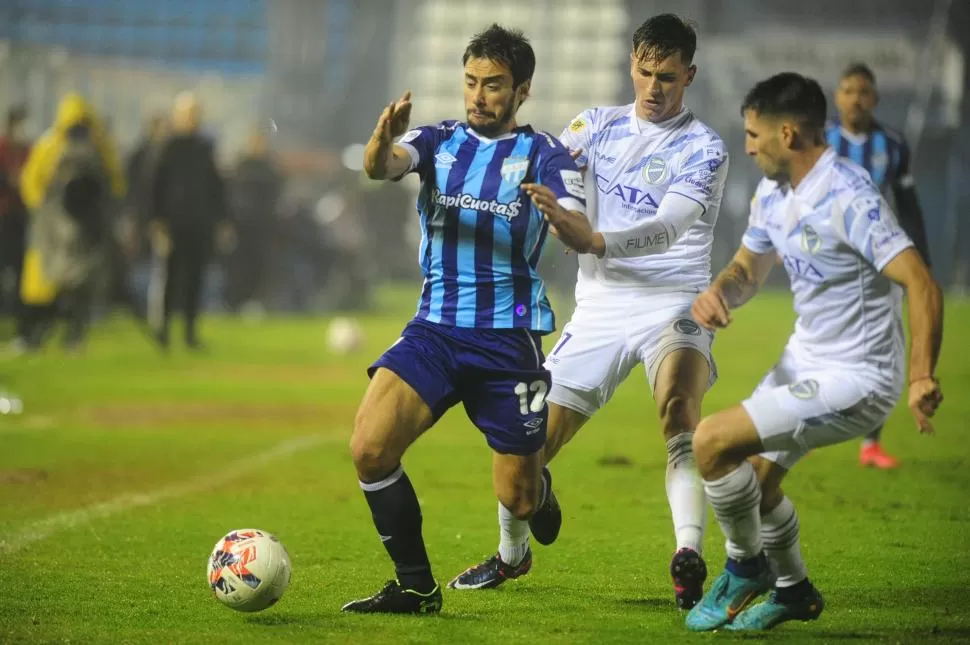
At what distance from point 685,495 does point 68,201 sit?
1167 cm

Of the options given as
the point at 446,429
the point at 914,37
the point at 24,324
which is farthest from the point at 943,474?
the point at 914,37

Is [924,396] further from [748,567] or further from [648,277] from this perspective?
[648,277]

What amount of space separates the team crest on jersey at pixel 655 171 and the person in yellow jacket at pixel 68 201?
35.9 feet

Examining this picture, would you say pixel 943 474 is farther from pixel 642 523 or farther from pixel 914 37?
pixel 914 37

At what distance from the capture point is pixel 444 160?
5.48 meters

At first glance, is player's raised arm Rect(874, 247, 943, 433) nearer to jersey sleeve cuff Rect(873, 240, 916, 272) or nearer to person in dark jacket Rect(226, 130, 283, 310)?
jersey sleeve cuff Rect(873, 240, 916, 272)

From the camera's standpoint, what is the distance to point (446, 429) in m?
12.1

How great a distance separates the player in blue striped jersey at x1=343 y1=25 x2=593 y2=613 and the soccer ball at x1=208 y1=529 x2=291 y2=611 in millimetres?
281

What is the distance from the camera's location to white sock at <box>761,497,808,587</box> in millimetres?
5117

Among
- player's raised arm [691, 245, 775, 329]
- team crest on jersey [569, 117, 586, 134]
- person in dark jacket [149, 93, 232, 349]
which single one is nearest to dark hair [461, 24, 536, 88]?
team crest on jersey [569, 117, 586, 134]

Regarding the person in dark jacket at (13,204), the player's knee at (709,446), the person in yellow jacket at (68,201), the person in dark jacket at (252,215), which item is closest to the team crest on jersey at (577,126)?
the player's knee at (709,446)

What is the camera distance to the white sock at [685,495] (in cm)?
563

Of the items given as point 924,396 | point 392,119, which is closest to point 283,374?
point 392,119

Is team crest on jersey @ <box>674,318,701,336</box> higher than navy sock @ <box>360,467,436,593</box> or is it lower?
higher
